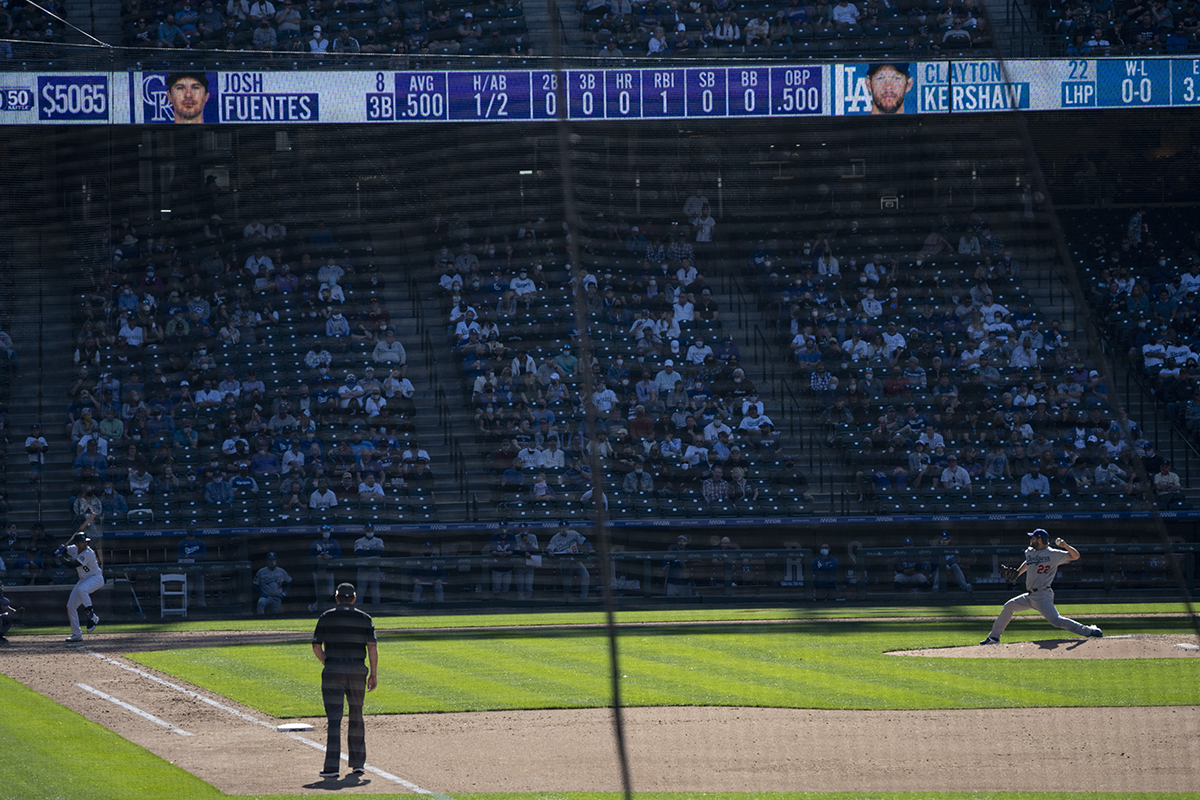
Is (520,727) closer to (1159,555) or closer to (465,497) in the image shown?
(465,497)

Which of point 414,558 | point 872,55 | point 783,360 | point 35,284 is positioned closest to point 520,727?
point 414,558

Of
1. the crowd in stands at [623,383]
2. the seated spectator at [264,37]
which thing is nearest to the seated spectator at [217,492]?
the crowd in stands at [623,383]

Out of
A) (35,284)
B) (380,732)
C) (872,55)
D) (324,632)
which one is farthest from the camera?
(35,284)

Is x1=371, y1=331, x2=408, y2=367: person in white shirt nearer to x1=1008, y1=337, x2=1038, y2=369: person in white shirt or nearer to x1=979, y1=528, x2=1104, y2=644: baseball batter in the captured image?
A: x1=1008, y1=337, x2=1038, y2=369: person in white shirt

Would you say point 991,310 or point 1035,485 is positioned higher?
point 991,310

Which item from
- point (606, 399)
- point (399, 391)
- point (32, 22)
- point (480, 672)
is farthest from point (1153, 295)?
point (32, 22)

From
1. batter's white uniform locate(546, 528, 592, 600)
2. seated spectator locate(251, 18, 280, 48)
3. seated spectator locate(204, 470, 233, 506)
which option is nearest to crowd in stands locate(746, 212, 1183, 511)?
batter's white uniform locate(546, 528, 592, 600)

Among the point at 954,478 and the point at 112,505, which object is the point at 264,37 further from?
the point at 954,478

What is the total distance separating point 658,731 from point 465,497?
11.5 m

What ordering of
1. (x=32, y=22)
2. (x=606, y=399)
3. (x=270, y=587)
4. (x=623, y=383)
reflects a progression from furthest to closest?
(x=32, y=22)
(x=623, y=383)
(x=606, y=399)
(x=270, y=587)

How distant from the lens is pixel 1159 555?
21000 millimetres

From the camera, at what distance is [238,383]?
932 inches

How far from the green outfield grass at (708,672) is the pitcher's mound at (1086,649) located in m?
0.29

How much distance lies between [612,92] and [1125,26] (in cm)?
862
